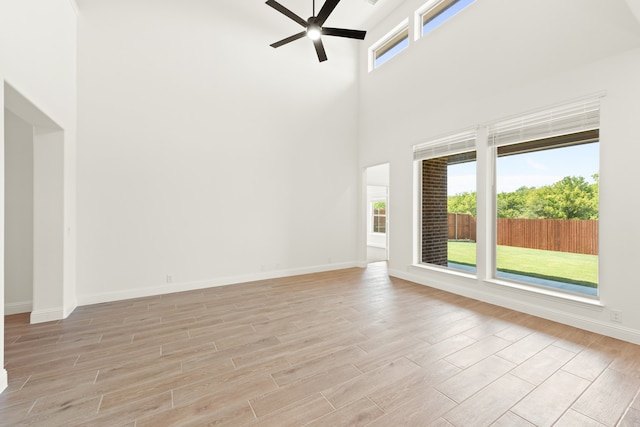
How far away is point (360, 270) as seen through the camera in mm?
5680

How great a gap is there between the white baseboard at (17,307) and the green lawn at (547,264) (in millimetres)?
6025

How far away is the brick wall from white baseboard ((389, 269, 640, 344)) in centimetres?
51

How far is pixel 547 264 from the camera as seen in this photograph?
3389 mm

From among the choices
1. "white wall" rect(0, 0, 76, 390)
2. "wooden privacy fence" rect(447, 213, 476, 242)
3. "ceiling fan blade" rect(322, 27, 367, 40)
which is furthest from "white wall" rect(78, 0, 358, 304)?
"wooden privacy fence" rect(447, 213, 476, 242)

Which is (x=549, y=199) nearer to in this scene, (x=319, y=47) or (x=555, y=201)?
(x=555, y=201)

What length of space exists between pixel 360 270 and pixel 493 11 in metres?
4.67

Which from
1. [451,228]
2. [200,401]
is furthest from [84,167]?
[451,228]

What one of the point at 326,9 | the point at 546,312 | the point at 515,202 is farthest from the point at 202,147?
the point at 546,312

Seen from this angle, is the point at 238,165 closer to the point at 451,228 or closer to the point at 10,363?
the point at 10,363

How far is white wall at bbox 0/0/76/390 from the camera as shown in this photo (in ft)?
6.58

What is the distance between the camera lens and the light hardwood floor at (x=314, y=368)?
5.42ft

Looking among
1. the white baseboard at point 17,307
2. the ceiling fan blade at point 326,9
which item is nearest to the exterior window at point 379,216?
the ceiling fan blade at point 326,9

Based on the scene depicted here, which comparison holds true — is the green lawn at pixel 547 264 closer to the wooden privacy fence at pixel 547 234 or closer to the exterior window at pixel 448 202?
the wooden privacy fence at pixel 547 234

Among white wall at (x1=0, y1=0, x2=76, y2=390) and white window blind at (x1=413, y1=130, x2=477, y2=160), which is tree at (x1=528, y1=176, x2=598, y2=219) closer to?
white window blind at (x1=413, y1=130, x2=477, y2=160)
